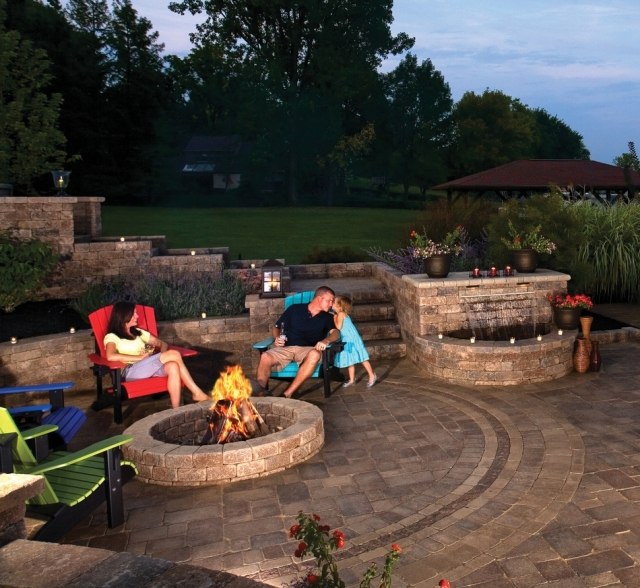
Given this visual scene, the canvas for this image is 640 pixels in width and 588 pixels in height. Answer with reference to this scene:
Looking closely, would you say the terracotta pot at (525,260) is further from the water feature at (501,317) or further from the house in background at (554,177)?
the house in background at (554,177)

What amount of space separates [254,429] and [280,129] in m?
38.3

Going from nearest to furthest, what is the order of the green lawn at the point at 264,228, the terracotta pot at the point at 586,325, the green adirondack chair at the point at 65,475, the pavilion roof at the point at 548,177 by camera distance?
the green adirondack chair at the point at 65,475, the terracotta pot at the point at 586,325, the pavilion roof at the point at 548,177, the green lawn at the point at 264,228

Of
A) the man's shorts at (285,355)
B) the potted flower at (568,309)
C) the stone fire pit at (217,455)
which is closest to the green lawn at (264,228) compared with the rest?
the potted flower at (568,309)

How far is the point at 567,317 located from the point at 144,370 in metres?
5.48

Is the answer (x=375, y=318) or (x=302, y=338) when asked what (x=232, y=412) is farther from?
(x=375, y=318)

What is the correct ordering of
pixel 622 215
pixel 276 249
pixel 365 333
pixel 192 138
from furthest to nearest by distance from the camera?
1. pixel 192 138
2. pixel 276 249
3. pixel 622 215
4. pixel 365 333

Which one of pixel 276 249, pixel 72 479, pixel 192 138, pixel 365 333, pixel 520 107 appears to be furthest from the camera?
pixel 520 107

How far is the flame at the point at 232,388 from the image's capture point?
5.86m

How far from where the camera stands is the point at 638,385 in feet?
25.1

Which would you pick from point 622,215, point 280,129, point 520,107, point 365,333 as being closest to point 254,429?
point 365,333

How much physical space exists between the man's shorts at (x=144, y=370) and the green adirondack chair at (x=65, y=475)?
202 cm

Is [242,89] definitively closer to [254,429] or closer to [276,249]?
[276,249]

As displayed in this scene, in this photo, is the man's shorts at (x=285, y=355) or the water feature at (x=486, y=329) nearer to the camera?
the man's shorts at (x=285, y=355)

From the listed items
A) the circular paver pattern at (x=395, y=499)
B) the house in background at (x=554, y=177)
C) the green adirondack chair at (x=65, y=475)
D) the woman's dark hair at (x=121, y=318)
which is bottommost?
the circular paver pattern at (x=395, y=499)
